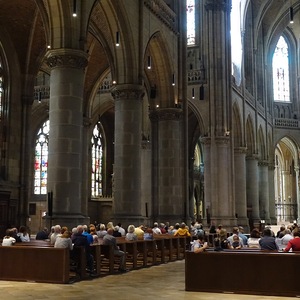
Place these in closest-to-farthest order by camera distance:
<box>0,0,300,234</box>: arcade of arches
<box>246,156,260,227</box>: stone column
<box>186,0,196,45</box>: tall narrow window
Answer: <box>0,0,300,234</box>: arcade of arches, <box>186,0,196,45</box>: tall narrow window, <box>246,156,260,227</box>: stone column

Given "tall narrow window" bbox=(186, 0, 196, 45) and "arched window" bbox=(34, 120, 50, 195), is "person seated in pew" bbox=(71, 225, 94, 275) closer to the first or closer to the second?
"arched window" bbox=(34, 120, 50, 195)

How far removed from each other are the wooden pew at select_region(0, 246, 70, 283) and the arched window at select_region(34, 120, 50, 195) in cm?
2830

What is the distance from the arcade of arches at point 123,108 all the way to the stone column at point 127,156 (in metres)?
0.05

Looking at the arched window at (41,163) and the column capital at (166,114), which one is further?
the arched window at (41,163)

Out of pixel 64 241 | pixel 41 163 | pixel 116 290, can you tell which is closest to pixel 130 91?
pixel 64 241

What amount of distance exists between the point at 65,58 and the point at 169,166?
11946 mm

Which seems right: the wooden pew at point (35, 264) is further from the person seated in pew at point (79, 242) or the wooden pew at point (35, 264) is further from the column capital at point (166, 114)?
the column capital at point (166, 114)

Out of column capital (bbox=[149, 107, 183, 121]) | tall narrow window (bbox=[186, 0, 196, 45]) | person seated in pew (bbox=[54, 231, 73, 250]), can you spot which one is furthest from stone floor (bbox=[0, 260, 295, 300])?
tall narrow window (bbox=[186, 0, 196, 45])

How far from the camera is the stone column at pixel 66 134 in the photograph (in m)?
17.5

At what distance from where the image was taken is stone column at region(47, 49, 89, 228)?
17.5 meters

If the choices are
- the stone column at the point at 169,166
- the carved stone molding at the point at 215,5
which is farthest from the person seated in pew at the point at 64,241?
the carved stone molding at the point at 215,5

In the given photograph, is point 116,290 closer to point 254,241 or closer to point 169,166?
point 254,241

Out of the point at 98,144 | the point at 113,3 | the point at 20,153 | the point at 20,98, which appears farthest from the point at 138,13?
the point at 98,144

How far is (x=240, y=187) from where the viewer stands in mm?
43438
